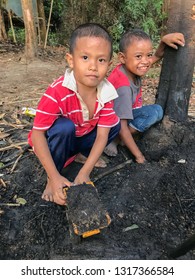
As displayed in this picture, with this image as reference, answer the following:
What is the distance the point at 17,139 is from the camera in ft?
10.8

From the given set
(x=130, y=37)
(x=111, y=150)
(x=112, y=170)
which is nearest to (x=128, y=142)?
(x=111, y=150)

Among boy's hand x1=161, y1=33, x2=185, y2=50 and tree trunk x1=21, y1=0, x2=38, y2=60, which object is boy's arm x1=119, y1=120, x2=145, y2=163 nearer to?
boy's hand x1=161, y1=33, x2=185, y2=50

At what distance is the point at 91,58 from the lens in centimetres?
207

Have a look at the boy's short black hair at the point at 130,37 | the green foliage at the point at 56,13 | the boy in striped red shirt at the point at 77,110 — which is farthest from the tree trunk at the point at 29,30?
the boy in striped red shirt at the point at 77,110

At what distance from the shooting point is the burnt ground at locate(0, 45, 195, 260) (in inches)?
78.5

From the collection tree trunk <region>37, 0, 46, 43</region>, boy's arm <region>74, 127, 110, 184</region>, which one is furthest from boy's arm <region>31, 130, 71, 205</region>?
tree trunk <region>37, 0, 46, 43</region>

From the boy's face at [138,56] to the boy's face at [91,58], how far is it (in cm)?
68

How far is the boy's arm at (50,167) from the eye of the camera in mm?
2076

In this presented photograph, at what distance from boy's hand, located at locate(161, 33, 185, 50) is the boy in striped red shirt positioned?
815 mm

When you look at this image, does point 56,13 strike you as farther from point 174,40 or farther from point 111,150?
point 111,150

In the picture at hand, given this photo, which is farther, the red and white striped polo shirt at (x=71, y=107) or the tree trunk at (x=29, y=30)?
the tree trunk at (x=29, y=30)

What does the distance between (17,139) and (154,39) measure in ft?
20.0

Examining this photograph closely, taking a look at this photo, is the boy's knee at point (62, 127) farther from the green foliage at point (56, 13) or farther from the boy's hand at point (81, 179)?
the green foliage at point (56, 13)
